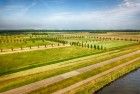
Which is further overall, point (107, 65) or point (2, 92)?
point (107, 65)

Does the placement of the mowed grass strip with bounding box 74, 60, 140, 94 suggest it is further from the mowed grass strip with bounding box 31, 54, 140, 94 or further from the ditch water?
the mowed grass strip with bounding box 31, 54, 140, 94

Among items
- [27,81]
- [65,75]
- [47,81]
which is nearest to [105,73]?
[65,75]

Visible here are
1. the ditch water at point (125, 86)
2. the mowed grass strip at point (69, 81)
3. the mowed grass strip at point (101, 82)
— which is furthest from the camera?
the ditch water at point (125, 86)

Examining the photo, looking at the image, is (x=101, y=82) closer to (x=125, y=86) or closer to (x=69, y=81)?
(x=125, y=86)

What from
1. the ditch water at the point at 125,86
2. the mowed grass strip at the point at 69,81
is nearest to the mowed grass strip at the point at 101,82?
the ditch water at the point at 125,86

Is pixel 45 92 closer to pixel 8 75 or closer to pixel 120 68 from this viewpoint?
pixel 8 75

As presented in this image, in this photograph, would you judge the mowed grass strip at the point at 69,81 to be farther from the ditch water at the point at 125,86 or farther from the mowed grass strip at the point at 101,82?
the ditch water at the point at 125,86

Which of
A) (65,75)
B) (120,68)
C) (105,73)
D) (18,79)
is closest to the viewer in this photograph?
(18,79)

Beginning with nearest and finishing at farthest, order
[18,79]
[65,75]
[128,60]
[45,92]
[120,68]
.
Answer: [45,92]
[18,79]
[65,75]
[120,68]
[128,60]

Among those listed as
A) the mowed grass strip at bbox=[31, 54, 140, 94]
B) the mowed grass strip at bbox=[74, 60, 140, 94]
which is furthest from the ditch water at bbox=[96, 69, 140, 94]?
the mowed grass strip at bbox=[31, 54, 140, 94]
